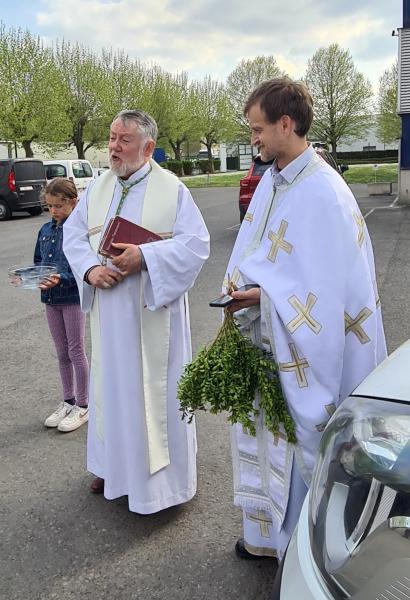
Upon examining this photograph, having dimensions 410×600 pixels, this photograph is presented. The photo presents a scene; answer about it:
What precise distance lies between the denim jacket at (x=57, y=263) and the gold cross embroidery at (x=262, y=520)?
1.91 metres

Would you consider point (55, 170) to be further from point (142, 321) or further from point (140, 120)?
point (142, 321)

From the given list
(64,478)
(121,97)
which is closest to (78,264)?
(64,478)

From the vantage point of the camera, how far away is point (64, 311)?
382 cm

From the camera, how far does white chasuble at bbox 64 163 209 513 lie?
282 cm

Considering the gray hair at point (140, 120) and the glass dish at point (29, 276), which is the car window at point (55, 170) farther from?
the gray hair at point (140, 120)

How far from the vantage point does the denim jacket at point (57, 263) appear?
3.72 metres

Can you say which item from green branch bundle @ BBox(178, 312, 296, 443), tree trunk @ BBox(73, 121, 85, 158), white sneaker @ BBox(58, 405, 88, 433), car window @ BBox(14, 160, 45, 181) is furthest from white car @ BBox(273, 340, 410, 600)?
tree trunk @ BBox(73, 121, 85, 158)

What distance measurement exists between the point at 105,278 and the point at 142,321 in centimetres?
28

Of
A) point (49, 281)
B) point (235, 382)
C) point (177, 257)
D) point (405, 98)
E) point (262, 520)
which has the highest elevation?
point (405, 98)

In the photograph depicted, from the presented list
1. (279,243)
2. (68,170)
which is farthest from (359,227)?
(68,170)

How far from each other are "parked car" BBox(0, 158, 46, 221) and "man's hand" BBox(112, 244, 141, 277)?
17.0m

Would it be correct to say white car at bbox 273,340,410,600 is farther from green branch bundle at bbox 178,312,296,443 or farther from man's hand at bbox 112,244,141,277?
man's hand at bbox 112,244,141,277

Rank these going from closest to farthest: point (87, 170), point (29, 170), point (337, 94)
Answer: point (29, 170) → point (87, 170) → point (337, 94)

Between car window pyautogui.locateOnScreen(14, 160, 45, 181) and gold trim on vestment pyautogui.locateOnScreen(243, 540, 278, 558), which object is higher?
car window pyautogui.locateOnScreen(14, 160, 45, 181)
